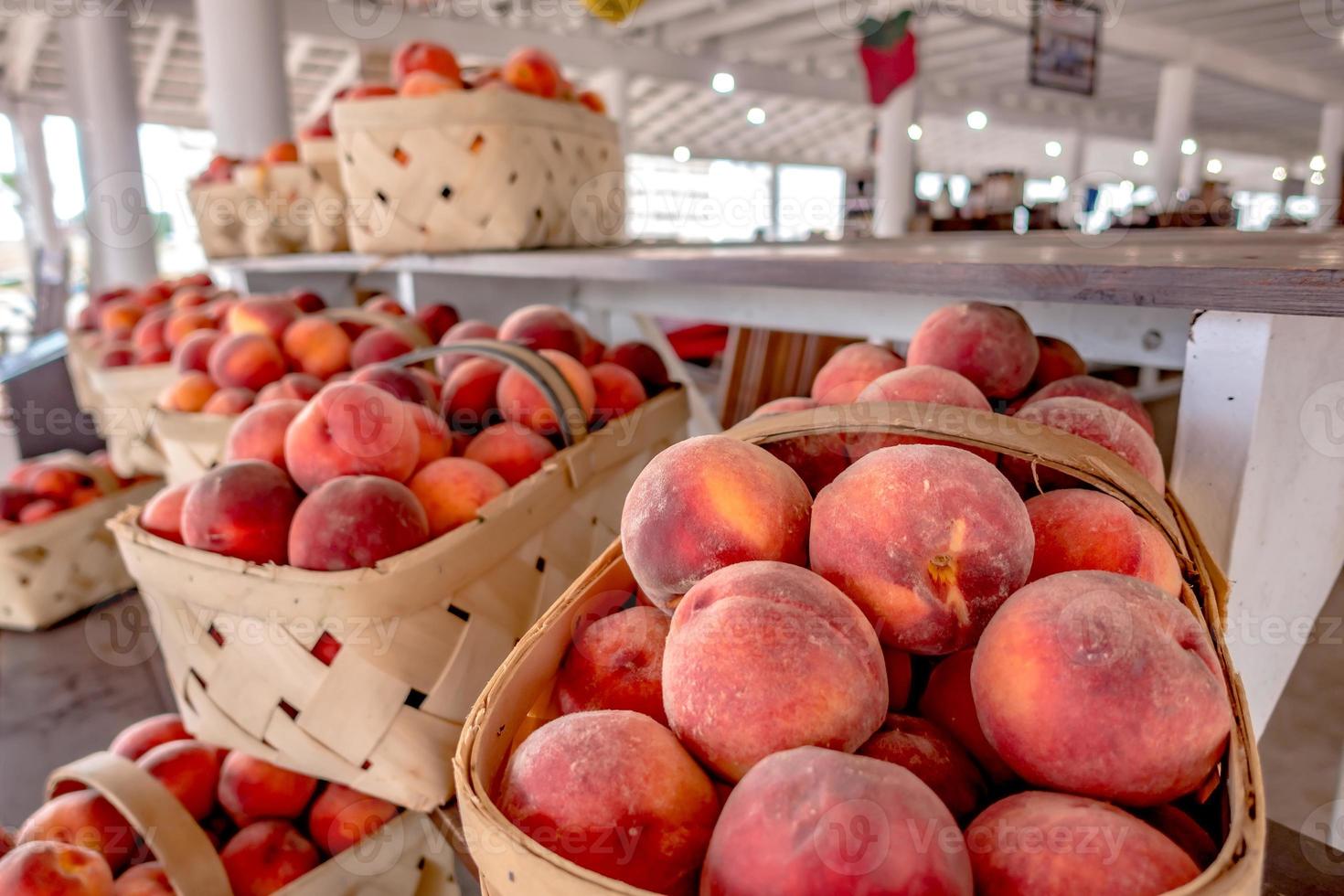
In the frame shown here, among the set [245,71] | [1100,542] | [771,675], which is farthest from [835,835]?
[245,71]

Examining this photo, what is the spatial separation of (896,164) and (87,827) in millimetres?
9861

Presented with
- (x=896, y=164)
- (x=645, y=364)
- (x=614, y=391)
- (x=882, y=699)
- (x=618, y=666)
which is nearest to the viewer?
(x=882, y=699)

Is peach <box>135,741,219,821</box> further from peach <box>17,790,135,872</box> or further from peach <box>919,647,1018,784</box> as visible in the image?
peach <box>919,647,1018,784</box>

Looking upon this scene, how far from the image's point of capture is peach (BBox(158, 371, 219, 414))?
5.52ft

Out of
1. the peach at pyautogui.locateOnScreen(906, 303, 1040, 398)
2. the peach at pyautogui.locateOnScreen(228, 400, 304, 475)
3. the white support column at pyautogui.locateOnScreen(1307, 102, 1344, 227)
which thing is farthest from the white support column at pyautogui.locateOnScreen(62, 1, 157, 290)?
the white support column at pyautogui.locateOnScreen(1307, 102, 1344, 227)

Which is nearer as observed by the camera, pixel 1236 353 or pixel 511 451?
pixel 1236 353

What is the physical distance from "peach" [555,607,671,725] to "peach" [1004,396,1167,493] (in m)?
0.35

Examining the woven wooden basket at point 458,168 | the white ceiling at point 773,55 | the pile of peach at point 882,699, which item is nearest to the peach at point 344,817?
the pile of peach at point 882,699

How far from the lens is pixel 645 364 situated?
1583mm

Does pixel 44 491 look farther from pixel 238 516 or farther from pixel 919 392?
pixel 919 392

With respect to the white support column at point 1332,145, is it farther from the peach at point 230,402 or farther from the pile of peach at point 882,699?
the pile of peach at point 882,699

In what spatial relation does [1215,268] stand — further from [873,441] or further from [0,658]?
[0,658]

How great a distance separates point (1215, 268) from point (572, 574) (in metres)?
0.89

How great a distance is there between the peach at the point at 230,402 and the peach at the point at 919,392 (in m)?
1.25
